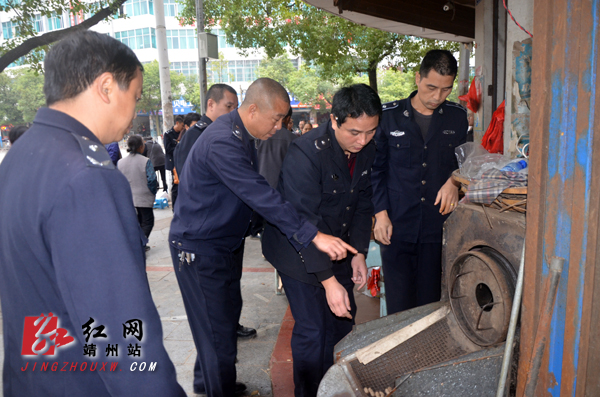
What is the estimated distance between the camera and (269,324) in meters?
4.11

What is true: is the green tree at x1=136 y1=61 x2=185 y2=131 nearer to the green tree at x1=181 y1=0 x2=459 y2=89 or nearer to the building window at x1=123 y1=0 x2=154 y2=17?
the building window at x1=123 y1=0 x2=154 y2=17

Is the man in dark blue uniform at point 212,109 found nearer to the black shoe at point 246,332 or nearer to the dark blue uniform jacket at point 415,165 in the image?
the black shoe at point 246,332

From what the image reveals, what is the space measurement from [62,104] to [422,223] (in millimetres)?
2342

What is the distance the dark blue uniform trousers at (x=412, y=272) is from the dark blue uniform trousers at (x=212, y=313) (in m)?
1.11

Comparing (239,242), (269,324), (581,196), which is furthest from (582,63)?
(269,324)

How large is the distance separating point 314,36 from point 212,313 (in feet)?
33.6

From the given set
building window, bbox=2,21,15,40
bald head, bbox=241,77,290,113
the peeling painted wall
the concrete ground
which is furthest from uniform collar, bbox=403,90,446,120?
building window, bbox=2,21,15,40

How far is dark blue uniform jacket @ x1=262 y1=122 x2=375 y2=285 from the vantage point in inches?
94.3

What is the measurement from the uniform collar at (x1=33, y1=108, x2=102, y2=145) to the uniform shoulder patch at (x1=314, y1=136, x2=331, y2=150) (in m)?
1.45

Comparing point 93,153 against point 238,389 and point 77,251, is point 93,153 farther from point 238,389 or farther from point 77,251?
point 238,389

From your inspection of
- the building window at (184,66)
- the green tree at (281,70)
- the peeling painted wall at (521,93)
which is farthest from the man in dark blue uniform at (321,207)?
the building window at (184,66)

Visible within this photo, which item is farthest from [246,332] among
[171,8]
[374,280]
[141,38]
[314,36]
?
[171,8]

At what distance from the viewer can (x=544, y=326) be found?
4.96 ft

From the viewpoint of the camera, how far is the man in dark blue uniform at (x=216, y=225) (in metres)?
2.49
